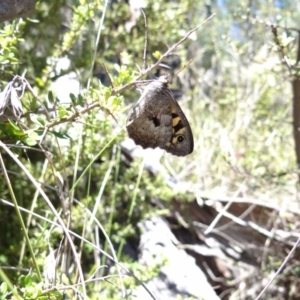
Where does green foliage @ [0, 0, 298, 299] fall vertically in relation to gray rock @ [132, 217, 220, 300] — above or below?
above

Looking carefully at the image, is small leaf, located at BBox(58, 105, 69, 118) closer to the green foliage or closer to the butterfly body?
the green foliage

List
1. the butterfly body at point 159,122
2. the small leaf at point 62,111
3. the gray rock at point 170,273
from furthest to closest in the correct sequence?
the gray rock at point 170,273 < the butterfly body at point 159,122 < the small leaf at point 62,111

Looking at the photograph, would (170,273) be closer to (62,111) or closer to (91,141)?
(91,141)

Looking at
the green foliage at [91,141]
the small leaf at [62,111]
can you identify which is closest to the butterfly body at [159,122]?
the green foliage at [91,141]

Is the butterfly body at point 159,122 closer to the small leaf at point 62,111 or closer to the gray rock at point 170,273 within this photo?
the small leaf at point 62,111

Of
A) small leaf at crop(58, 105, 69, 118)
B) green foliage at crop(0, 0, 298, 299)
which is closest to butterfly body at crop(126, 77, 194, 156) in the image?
green foliage at crop(0, 0, 298, 299)

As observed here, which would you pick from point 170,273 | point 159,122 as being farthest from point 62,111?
point 170,273

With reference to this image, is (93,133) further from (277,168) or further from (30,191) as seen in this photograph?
(277,168)

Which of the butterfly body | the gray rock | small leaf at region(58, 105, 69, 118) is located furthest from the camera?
the gray rock

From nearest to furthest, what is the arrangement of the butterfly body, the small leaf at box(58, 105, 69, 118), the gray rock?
the small leaf at box(58, 105, 69, 118) < the butterfly body < the gray rock

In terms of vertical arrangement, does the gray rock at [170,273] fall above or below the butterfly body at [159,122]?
below
